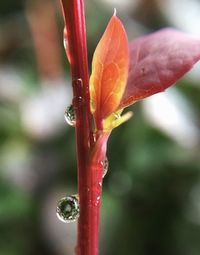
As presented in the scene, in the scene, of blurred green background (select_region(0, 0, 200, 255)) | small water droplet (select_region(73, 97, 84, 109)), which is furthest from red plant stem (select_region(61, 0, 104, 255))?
blurred green background (select_region(0, 0, 200, 255))

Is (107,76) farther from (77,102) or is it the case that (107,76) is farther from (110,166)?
(110,166)

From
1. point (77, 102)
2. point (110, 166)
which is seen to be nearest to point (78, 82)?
point (77, 102)

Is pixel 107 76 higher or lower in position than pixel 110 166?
higher

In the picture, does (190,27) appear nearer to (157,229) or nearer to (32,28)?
(32,28)

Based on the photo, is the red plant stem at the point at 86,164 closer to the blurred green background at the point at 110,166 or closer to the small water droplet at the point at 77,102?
the small water droplet at the point at 77,102

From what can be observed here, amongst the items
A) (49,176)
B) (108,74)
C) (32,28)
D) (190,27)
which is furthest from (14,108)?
(108,74)

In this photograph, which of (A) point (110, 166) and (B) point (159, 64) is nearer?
(B) point (159, 64)
